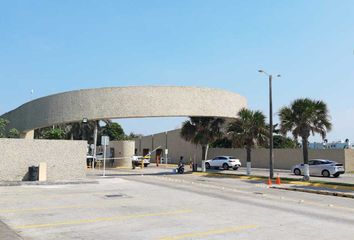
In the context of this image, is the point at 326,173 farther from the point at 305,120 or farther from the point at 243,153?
the point at 243,153

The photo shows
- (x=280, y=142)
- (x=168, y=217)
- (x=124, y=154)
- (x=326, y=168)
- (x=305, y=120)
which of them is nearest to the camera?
(x=168, y=217)

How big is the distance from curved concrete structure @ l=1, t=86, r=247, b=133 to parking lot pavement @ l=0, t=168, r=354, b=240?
70.5 feet

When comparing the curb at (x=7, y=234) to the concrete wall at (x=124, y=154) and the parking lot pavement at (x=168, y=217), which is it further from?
the concrete wall at (x=124, y=154)

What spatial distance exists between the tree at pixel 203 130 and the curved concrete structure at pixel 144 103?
1.19 m

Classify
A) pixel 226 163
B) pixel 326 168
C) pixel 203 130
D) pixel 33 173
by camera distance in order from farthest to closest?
pixel 226 163, pixel 203 130, pixel 326 168, pixel 33 173

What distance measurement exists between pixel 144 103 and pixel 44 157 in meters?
15.4

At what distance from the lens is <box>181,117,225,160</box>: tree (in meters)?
38.4

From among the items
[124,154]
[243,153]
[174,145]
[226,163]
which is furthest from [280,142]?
[124,154]

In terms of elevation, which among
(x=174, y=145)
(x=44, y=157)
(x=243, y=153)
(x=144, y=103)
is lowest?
(x=44, y=157)

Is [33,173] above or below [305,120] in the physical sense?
below

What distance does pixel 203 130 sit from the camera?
3891cm

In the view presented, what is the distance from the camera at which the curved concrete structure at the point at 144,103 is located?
38.6 m

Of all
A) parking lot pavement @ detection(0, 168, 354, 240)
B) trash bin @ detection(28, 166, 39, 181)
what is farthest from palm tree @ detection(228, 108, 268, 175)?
trash bin @ detection(28, 166, 39, 181)

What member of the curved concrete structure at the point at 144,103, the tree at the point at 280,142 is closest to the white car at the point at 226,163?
the curved concrete structure at the point at 144,103
